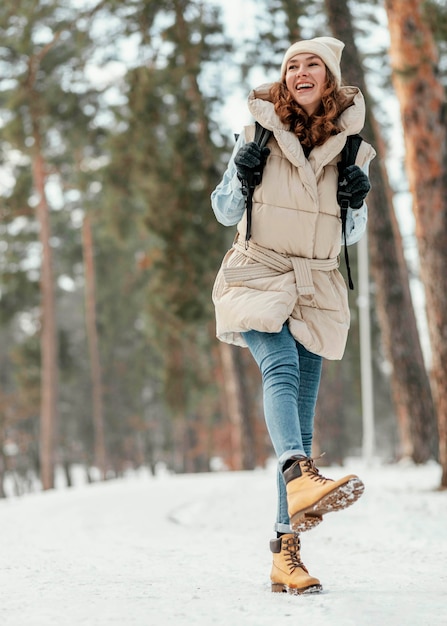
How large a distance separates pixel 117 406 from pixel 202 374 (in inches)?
602

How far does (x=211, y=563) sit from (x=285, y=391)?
1.64 meters

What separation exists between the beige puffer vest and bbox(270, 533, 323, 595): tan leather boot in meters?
0.76

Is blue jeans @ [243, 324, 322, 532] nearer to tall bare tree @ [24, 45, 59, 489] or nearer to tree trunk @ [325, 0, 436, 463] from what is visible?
tree trunk @ [325, 0, 436, 463]

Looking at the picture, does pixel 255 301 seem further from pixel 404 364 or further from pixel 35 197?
pixel 35 197

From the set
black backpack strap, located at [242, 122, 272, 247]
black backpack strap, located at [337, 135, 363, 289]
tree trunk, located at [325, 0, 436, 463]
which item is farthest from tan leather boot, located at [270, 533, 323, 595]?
tree trunk, located at [325, 0, 436, 463]

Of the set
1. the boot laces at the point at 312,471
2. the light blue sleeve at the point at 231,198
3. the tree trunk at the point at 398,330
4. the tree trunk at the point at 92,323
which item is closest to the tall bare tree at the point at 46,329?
the tree trunk at the point at 92,323

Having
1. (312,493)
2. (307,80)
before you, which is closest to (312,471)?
(312,493)

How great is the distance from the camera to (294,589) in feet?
11.8

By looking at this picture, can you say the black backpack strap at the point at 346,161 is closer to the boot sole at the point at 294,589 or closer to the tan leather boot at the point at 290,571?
the tan leather boot at the point at 290,571

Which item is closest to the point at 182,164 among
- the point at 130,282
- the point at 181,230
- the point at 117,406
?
the point at 181,230

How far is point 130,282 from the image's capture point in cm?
3312

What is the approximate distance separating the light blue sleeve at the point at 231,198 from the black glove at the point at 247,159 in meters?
0.07

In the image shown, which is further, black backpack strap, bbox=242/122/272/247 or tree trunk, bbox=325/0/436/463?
tree trunk, bbox=325/0/436/463

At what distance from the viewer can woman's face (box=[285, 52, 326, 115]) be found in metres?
3.80
